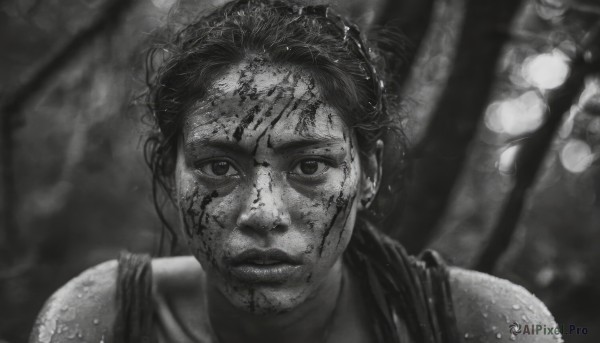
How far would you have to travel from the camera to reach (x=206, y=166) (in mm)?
1923

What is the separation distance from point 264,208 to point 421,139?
1784 millimetres

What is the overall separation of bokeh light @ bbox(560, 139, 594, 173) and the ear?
239 cm

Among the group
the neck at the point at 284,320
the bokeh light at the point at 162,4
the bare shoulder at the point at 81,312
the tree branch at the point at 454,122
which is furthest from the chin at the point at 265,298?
the bokeh light at the point at 162,4

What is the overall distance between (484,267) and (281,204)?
2.07m

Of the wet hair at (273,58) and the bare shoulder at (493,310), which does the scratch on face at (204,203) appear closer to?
the wet hair at (273,58)

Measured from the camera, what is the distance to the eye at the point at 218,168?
1.89 m

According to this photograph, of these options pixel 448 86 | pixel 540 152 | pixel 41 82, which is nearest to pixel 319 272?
pixel 448 86

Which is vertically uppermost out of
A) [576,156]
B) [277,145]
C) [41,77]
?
[41,77]

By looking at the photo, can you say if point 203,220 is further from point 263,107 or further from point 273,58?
point 273,58

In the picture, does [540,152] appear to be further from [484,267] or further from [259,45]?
[259,45]

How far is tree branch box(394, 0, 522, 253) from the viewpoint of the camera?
3352 millimetres

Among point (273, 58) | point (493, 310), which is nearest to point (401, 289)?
point (493, 310)

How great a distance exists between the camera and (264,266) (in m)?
1.81

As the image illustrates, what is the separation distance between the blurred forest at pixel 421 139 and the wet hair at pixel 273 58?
1.61 ft
